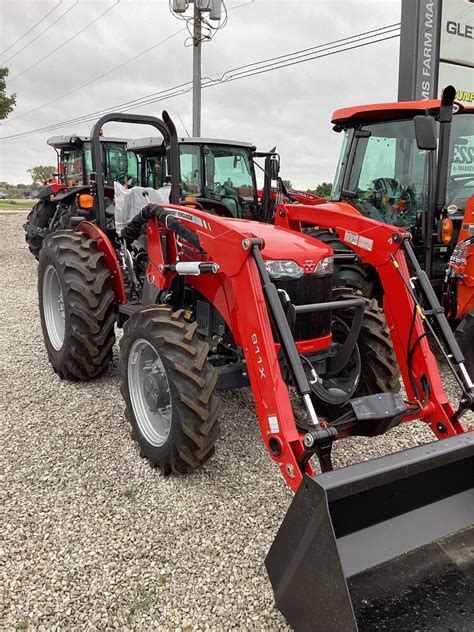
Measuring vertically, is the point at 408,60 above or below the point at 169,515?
above

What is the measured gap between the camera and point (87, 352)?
4273mm

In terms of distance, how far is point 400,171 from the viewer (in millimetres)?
5441

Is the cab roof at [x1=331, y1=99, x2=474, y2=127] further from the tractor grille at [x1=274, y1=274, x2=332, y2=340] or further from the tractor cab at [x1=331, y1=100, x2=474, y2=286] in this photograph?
the tractor grille at [x1=274, y1=274, x2=332, y2=340]

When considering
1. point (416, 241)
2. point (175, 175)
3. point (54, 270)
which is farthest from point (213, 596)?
point (416, 241)

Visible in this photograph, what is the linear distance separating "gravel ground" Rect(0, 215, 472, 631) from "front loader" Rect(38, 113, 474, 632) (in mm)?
255

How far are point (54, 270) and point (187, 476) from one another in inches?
94.9

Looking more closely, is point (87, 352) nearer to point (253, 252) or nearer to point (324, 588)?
point (253, 252)

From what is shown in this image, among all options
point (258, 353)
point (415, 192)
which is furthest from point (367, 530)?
point (415, 192)

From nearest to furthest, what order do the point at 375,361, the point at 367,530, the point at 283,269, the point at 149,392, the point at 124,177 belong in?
the point at 367,530
the point at 283,269
the point at 149,392
the point at 375,361
the point at 124,177

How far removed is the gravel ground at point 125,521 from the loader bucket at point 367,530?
1.19 ft

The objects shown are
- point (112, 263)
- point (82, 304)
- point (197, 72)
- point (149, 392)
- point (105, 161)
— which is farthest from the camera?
point (197, 72)

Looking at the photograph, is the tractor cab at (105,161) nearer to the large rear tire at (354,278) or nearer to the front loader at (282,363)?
the large rear tire at (354,278)

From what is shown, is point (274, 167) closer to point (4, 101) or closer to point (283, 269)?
point (283, 269)

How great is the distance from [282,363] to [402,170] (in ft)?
11.1
